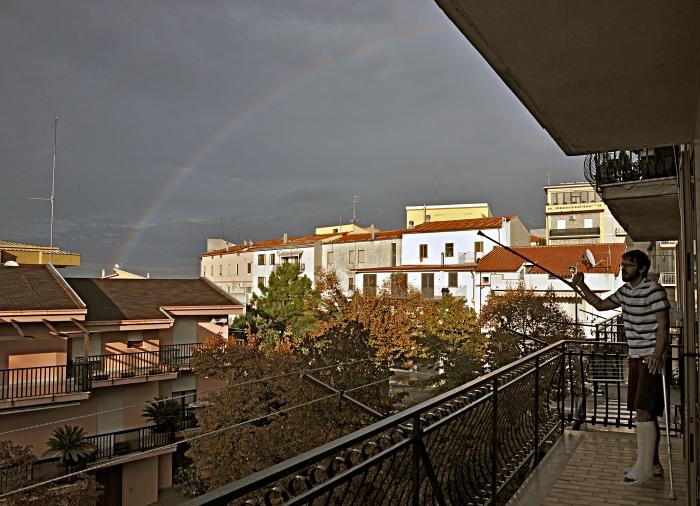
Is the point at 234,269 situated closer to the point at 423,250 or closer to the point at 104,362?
the point at 423,250

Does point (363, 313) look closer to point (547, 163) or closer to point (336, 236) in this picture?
point (336, 236)

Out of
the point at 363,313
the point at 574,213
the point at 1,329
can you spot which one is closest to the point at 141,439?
the point at 1,329

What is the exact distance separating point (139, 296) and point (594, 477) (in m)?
25.3

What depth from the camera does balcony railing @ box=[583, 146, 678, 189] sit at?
872 cm

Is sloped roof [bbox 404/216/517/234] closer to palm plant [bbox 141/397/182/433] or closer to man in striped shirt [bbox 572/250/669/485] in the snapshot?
palm plant [bbox 141/397/182/433]

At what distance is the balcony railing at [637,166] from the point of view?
872 cm

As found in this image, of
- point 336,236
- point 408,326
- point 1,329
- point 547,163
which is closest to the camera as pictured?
point 1,329

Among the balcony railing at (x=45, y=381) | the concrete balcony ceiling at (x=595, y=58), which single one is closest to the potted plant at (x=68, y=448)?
the balcony railing at (x=45, y=381)

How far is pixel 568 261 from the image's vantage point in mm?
39000

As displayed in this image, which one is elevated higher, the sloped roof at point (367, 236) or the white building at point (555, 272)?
the sloped roof at point (367, 236)

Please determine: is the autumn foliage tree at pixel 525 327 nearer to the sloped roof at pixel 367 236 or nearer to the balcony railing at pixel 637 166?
the balcony railing at pixel 637 166

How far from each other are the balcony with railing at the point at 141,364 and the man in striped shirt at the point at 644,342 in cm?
2033

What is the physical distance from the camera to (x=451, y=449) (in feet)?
11.6

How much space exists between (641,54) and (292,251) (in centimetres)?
5372
